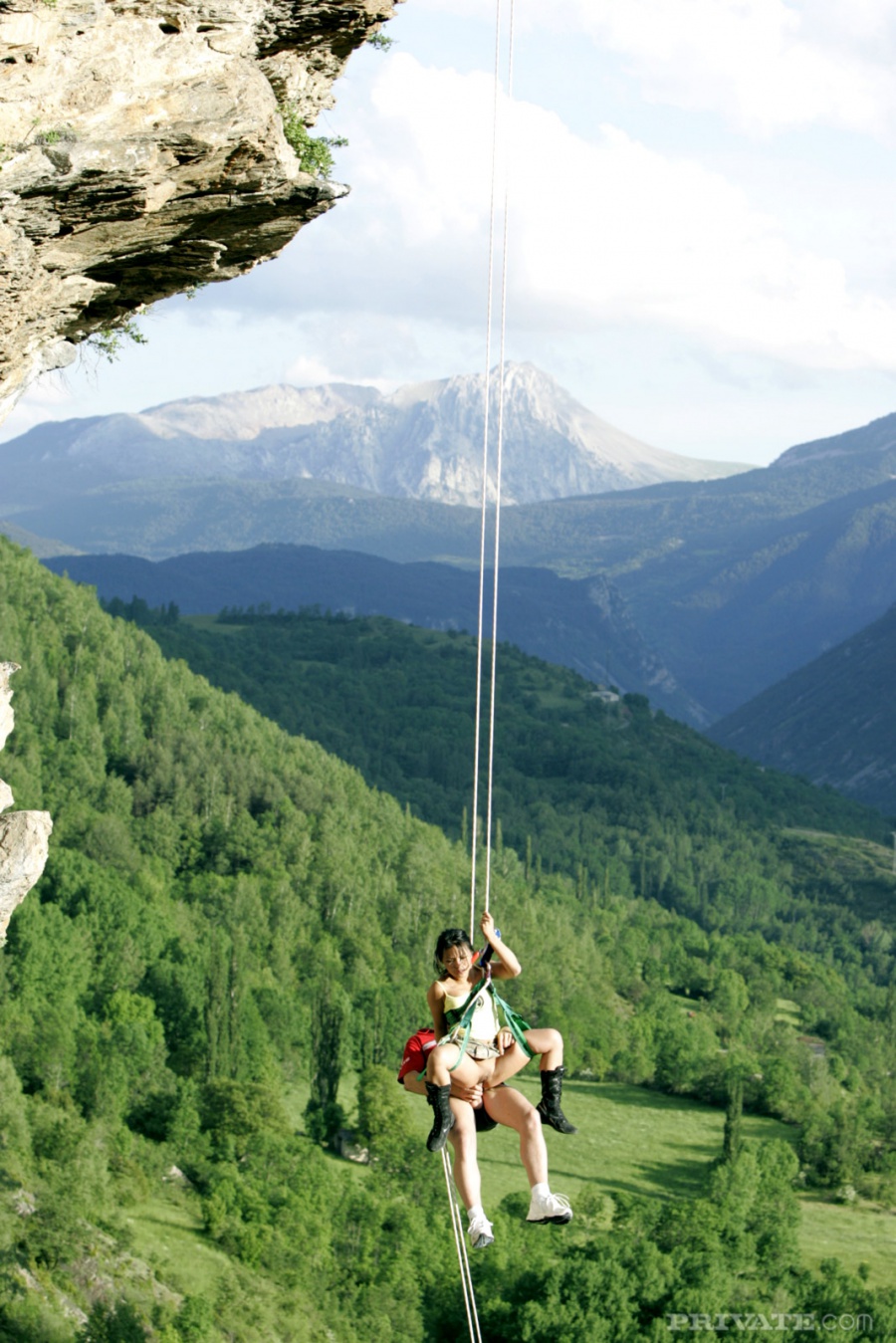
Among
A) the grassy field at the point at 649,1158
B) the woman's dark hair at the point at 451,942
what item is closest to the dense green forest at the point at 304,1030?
the grassy field at the point at 649,1158

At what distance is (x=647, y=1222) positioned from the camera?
8019 centimetres

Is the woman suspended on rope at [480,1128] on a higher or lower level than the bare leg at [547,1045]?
lower

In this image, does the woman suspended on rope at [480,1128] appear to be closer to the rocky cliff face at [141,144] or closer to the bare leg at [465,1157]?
the bare leg at [465,1157]

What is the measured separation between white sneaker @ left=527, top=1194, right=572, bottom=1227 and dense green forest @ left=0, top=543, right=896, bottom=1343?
5269 centimetres

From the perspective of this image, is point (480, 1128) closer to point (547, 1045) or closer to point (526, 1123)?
point (526, 1123)

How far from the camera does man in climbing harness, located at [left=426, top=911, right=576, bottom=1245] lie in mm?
14055

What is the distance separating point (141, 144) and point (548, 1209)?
943 cm

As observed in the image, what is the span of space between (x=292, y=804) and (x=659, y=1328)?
10034 cm

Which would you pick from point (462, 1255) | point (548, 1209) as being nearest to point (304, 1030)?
point (462, 1255)

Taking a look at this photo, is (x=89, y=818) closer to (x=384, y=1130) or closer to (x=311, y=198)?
(x=384, y=1130)

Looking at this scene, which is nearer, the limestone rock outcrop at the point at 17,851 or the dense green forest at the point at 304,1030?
the limestone rock outcrop at the point at 17,851

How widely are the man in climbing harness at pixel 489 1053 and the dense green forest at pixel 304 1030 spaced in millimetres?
52496

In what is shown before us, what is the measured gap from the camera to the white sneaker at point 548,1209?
13867 mm

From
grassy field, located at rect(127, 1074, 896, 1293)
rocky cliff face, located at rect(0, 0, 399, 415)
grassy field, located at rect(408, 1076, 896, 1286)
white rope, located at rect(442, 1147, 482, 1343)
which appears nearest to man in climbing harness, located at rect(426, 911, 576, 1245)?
white rope, located at rect(442, 1147, 482, 1343)
